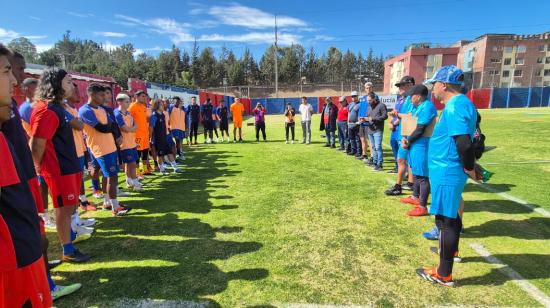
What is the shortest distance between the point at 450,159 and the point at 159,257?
3.43 m

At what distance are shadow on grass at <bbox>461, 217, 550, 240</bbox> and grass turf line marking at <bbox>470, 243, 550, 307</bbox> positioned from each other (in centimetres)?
45

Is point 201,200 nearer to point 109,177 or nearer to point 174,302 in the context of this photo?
point 109,177

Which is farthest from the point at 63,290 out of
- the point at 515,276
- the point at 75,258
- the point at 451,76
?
the point at 515,276

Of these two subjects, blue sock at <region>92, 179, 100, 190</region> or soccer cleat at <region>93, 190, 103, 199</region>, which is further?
soccer cleat at <region>93, 190, 103, 199</region>

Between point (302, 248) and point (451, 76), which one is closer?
point (451, 76)

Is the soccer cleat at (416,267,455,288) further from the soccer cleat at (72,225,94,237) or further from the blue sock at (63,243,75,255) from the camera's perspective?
the soccer cleat at (72,225,94,237)

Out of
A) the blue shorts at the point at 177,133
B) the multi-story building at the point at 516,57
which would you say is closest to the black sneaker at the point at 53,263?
the blue shorts at the point at 177,133

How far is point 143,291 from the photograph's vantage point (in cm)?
312

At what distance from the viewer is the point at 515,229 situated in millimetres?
4449

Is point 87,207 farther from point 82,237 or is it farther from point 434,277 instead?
point 434,277

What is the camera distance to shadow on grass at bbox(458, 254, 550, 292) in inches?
127

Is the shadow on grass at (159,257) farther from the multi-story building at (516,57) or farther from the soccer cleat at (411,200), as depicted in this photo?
the multi-story building at (516,57)

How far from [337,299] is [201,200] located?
380cm

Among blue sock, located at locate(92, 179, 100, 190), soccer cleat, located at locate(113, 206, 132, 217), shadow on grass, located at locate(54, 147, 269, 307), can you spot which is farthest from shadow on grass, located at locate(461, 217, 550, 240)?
blue sock, located at locate(92, 179, 100, 190)
